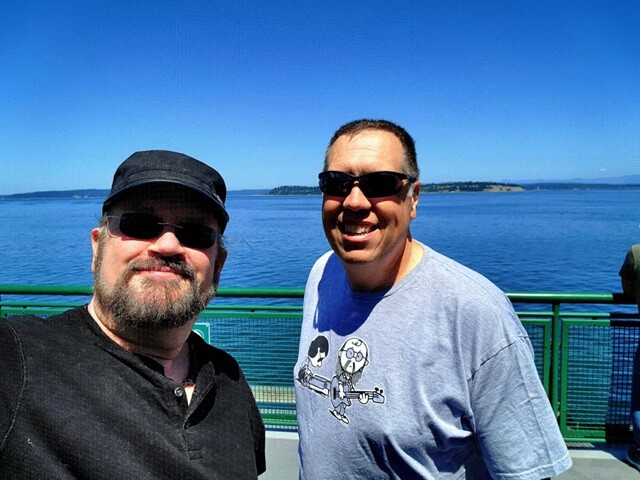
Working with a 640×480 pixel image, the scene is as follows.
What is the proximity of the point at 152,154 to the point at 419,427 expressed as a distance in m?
1.36

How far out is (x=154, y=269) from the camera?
1.72 metres

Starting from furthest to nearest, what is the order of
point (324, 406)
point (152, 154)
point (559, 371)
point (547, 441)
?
1. point (559, 371)
2. point (324, 406)
3. point (152, 154)
4. point (547, 441)

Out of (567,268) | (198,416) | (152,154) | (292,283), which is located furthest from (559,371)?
(567,268)

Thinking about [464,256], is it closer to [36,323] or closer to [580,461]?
[580,461]

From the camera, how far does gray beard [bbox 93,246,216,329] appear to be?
64.9 inches

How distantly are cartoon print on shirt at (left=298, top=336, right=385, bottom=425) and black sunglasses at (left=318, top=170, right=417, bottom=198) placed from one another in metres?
0.58

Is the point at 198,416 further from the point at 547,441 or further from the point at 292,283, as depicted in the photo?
the point at 292,283

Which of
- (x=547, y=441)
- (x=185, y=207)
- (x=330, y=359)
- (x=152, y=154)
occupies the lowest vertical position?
(x=547, y=441)

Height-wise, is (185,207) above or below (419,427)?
above

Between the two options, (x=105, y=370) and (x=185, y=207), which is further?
(x=185, y=207)

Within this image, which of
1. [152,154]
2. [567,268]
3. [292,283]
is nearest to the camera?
[152,154]

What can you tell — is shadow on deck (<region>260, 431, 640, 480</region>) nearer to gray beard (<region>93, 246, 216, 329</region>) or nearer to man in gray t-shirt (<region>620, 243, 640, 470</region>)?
man in gray t-shirt (<region>620, 243, 640, 470</region>)

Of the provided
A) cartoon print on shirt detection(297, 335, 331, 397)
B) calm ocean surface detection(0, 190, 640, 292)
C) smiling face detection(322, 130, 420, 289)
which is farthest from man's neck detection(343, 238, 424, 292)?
calm ocean surface detection(0, 190, 640, 292)

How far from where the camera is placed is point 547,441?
5.37 feet
